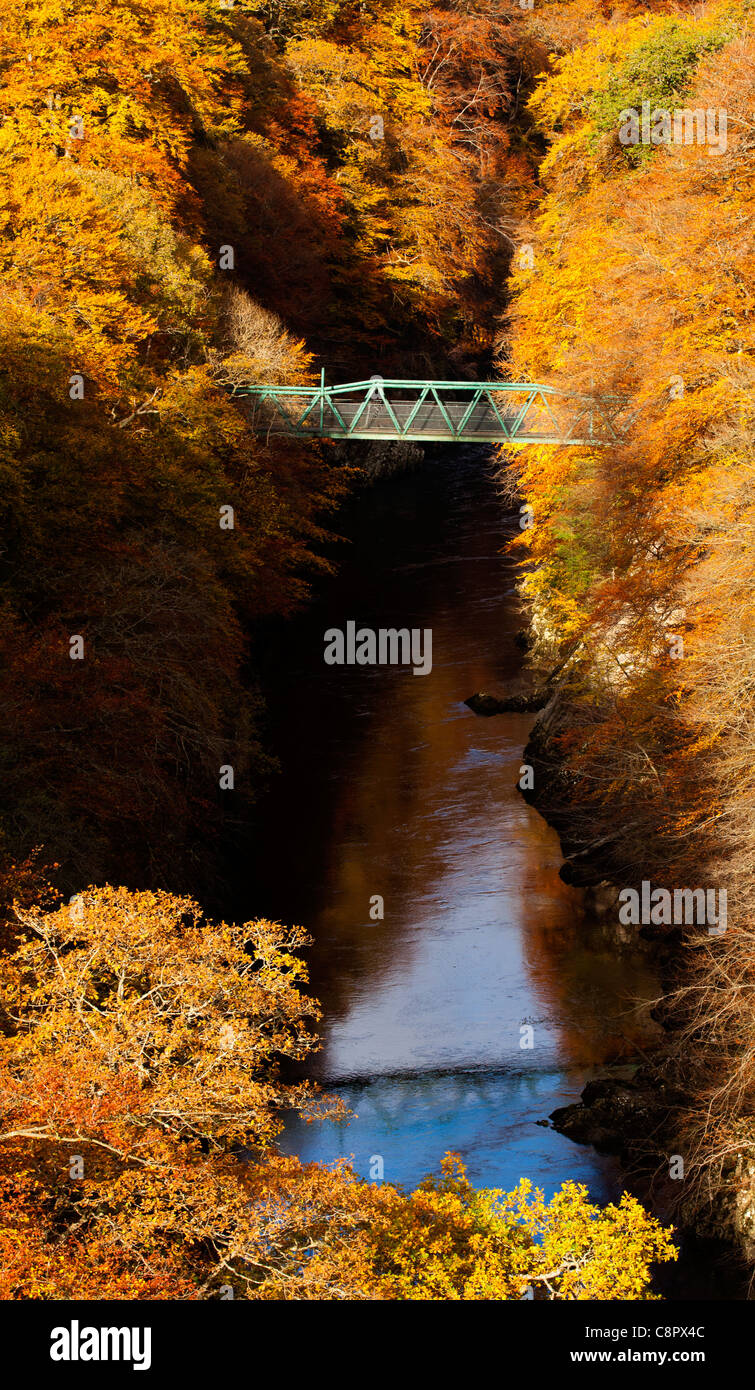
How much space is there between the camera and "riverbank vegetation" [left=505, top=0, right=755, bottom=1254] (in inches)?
563

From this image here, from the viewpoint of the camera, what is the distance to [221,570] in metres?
25.3

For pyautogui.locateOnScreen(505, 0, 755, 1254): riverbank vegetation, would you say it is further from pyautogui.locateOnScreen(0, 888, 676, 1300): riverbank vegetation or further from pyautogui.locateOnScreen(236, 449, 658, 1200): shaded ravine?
pyautogui.locateOnScreen(0, 888, 676, 1300): riverbank vegetation

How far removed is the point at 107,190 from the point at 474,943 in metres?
14.8

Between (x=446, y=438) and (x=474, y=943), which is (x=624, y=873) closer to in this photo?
(x=474, y=943)

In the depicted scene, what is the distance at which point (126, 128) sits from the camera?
27000mm

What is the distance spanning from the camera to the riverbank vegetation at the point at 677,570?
14.3m

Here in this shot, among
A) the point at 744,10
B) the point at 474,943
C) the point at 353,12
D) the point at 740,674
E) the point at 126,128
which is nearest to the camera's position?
the point at 740,674

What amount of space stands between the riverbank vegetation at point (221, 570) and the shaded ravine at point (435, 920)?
2.62 feet

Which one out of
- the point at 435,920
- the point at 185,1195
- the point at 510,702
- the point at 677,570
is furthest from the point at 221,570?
the point at 185,1195

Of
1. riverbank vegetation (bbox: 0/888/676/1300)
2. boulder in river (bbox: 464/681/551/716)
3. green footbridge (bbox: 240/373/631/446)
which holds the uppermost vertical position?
green footbridge (bbox: 240/373/631/446)

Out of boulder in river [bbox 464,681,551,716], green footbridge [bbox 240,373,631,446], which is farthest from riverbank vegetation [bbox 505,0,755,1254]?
boulder in river [bbox 464,681,551,716]

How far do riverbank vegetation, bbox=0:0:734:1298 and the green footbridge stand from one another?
0.80 meters
